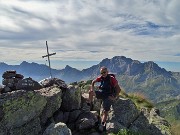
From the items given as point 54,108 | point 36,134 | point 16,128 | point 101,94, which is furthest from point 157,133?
point 16,128

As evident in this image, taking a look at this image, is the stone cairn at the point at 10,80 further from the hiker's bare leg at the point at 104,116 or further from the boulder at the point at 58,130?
the hiker's bare leg at the point at 104,116

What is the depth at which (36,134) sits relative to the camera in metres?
19.2

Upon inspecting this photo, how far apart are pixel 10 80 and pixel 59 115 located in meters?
5.66

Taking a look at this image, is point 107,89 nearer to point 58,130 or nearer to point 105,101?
point 105,101

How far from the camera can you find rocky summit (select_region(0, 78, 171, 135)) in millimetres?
18234

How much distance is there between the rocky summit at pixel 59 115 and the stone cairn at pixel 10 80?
1837mm

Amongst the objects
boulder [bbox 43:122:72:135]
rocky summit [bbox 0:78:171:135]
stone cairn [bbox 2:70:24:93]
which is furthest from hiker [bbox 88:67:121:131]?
stone cairn [bbox 2:70:24:93]

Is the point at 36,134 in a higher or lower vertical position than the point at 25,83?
lower

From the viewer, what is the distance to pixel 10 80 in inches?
970

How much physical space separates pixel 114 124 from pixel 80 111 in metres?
3.59

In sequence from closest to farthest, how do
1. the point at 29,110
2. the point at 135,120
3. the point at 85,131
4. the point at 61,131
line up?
the point at 61,131 → the point at 29,110 → the point at 85,131 → the point at 135,120

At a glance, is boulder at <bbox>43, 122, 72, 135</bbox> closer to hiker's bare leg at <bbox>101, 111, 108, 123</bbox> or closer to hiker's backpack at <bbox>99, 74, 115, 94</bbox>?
hiker's bare leg at <bbox>101, 111, 108, 123</bbox>

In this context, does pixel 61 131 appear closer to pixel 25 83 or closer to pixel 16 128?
pixel 16 128

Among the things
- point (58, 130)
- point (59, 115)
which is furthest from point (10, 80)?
point (58, 130)
